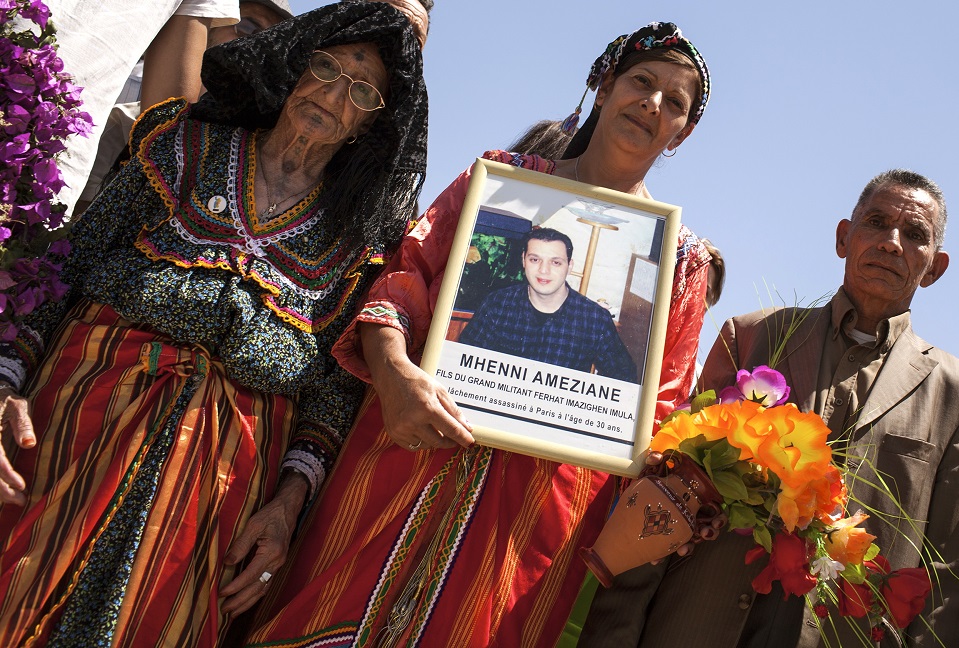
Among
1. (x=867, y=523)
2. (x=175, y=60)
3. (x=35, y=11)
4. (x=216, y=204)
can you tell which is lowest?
(x=867, y=523)

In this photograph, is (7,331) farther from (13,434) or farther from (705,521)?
(705,521)

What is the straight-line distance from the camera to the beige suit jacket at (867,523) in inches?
139

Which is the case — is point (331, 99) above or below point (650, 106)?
below

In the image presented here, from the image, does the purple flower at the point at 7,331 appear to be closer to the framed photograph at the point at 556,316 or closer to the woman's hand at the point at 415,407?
the woman's hand at the point at 415,407

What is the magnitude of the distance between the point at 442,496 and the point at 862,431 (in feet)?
5.82

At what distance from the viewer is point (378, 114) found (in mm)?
3695

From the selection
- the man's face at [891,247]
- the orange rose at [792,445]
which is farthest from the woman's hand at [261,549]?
the man's face at [891,247]

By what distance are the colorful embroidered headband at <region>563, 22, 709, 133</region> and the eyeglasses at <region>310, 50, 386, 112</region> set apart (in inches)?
37.0

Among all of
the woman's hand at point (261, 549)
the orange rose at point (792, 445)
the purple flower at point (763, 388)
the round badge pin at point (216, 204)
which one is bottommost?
the woman's hand at point (261, 549)

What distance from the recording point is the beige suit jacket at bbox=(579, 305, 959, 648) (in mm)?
3541

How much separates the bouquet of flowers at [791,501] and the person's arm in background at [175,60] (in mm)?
2790

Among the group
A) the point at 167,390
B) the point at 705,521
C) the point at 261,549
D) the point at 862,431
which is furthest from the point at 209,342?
the point at 862,431

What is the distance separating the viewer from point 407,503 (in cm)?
321

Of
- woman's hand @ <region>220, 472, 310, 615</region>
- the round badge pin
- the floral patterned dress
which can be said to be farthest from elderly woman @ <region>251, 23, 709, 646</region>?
the round badge pin
